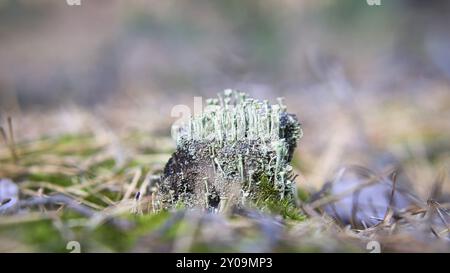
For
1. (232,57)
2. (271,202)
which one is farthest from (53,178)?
(232,57)

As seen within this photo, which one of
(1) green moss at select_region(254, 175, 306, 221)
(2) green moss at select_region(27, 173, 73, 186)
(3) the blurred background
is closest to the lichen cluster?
(1) green moss at select_region(254, 175, 306, 221)

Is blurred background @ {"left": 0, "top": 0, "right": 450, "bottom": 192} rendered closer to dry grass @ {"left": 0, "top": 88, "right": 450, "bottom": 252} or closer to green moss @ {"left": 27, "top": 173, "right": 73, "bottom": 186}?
dry grass @ {"left": 0, "top": 88, "right": 450, "bottom": 252}

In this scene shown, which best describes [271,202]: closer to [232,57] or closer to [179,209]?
[179,209]

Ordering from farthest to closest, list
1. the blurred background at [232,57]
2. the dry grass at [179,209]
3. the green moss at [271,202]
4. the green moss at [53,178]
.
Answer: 1. the blurred background at [232,57]
2. the green moss at [53,178]
3. the green moss at [271,202]
4. the dry grass at [179,209]

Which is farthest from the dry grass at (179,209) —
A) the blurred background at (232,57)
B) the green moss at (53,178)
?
the blurred background at (232,57)

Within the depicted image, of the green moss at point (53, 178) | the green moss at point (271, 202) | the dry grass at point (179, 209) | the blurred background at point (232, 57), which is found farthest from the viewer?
the blurred background at point (232, 57)

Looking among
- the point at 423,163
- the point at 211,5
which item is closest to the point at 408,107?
the point at 423,163

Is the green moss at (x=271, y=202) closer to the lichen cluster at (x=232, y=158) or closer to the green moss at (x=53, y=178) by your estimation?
the lichen cluster at (x=232, y=158)

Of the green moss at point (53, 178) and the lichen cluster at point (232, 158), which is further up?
the lichen cluster at point (232, 158)
